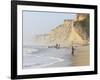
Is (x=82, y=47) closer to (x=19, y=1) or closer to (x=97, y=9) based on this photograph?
(x=97, y=9)

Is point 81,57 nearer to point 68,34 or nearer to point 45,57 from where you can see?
point 68,34

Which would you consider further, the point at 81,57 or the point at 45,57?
the point at 81,57

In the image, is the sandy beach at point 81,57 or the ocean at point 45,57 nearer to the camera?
the ocean at point 45,57

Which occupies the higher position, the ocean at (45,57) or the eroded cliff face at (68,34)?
the eroded cliff face at (68,34)

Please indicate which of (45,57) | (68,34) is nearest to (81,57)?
(68,34)

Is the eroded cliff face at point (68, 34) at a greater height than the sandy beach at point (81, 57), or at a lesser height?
greater

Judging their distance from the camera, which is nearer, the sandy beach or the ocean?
the ocean
